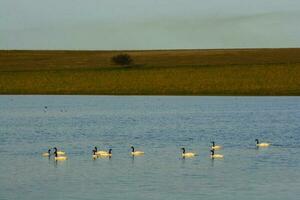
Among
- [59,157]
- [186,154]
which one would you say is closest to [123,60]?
[186,154]

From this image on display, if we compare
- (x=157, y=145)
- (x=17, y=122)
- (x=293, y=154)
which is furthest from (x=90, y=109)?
(x=293, y=154)

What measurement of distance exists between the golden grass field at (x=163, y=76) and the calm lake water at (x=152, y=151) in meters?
11.6

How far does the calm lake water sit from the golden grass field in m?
11.6

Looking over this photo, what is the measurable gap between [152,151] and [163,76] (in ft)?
154

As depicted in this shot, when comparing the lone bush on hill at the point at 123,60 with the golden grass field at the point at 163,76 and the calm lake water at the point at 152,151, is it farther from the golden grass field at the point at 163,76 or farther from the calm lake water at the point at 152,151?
the calm lake water at the point at 152,151

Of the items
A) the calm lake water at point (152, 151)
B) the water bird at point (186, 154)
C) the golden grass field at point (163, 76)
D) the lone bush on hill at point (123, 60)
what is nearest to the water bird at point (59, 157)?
the calm lake water at point (152, 151)

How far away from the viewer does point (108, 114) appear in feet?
181

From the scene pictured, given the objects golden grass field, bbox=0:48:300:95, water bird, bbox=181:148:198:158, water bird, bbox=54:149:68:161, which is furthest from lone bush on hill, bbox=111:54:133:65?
water bird, bbox=54:149:68:161

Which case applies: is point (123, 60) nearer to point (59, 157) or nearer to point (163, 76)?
point (163, 76)

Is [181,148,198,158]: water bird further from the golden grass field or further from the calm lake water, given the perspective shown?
the golden grass field

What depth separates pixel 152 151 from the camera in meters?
33.8

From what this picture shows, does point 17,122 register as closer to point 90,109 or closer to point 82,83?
point 90,109

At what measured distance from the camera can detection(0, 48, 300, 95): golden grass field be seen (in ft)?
246

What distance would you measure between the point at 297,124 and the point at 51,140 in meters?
13.2
